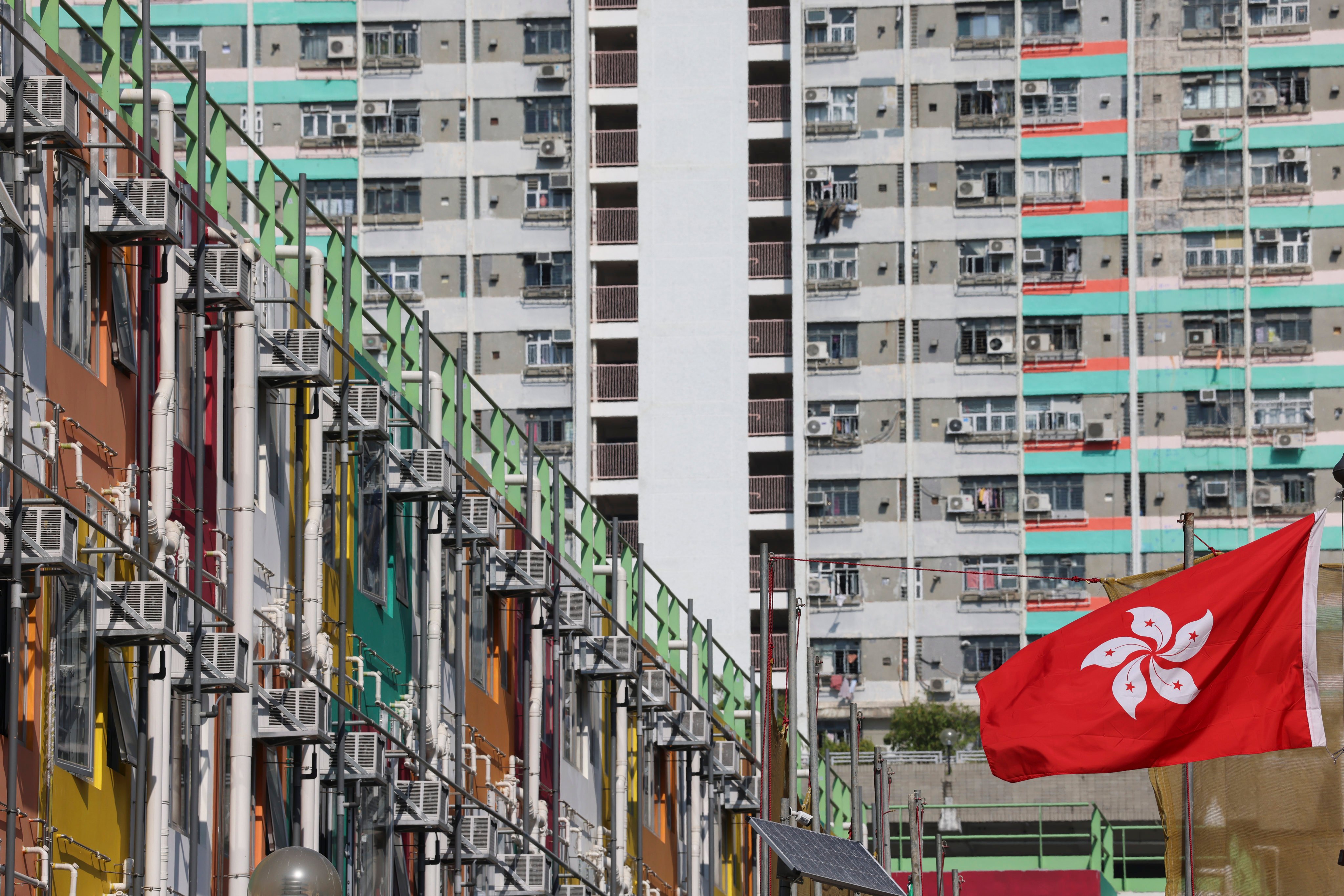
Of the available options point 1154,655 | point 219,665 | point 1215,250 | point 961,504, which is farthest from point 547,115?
point 1154,655

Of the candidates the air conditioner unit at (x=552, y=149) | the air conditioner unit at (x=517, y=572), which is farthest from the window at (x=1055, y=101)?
the air conditioner unit at (x=517, y=572)

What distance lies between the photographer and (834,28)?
73938mm

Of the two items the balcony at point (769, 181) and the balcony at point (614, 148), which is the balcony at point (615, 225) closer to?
the balcony at point (614, 148)

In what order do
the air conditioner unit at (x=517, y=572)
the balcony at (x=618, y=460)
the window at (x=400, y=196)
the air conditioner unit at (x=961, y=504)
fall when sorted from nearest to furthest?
the air conditioner unit at (x=517, y=572), the air conditioner unit at (x=961, y=504), the balcony at (x=618, y=460), the window at (x=400, y=196)

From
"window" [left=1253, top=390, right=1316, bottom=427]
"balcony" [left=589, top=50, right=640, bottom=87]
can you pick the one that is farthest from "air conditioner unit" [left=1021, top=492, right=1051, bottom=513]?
"balcony" [left=589, top=50, right=640, bottom=87]

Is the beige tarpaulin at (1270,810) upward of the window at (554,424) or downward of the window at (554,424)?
downward

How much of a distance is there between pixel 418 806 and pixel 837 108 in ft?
154

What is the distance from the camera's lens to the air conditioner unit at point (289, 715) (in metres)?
25.2

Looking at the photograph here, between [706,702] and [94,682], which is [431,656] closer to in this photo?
[94,682]

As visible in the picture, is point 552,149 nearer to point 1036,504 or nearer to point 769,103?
point 769,103

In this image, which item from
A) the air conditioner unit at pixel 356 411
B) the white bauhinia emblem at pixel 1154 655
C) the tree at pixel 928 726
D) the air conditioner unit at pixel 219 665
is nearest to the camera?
the white bauhinia emblem at pixel 1154 655

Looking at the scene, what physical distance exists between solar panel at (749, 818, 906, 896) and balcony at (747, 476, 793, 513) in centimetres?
5017

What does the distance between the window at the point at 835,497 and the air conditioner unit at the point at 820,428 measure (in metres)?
1.43

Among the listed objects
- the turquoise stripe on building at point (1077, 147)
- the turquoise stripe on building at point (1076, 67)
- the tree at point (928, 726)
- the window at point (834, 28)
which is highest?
the window at point (834, 28)
